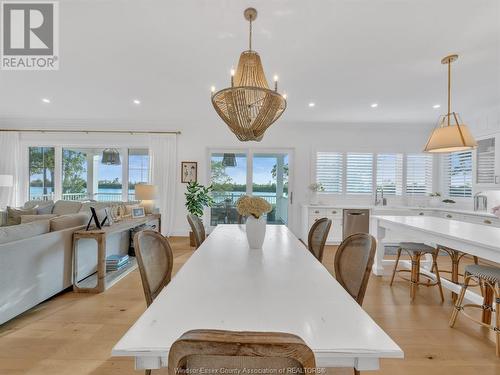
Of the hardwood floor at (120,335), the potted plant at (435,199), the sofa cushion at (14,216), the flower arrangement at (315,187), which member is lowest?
the hardwood floor at (120,335)

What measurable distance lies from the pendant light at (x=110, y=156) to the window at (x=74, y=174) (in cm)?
48

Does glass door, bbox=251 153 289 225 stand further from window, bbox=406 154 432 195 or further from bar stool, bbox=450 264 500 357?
bar stool, bbox=450 264 500 357

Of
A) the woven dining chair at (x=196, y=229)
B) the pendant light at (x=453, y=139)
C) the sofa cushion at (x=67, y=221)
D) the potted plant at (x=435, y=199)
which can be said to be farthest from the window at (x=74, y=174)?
the potted plant at (x=435, y=199)

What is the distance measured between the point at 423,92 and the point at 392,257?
9.01 ft

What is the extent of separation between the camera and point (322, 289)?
1.17 metres

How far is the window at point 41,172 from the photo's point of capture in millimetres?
5465

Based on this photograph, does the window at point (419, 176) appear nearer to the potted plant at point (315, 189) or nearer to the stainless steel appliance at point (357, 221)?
the stainless steel appliance at point (357, 221)

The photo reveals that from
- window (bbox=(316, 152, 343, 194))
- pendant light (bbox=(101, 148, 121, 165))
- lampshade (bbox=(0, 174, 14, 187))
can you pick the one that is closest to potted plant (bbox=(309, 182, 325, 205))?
window (bbox=(316, 152, 343, 194))

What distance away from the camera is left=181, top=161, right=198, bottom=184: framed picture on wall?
17.8ft

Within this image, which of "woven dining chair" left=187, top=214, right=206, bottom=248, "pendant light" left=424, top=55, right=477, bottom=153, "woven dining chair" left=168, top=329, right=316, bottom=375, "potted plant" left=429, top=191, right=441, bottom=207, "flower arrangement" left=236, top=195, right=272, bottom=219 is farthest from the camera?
"potted plant" left=429, top=191, right=441, bottom=207

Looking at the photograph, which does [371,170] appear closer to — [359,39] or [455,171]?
[455,171]

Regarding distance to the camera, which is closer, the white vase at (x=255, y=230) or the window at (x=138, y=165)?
the white vase at (x=255, y=230)

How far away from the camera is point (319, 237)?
220 cm

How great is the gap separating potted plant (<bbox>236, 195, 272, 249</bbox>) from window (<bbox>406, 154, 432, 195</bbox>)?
16.3ft
